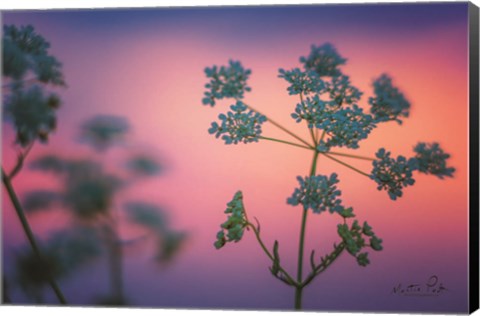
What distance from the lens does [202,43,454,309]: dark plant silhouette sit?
248 centimetres

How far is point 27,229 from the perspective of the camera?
9.03 ft

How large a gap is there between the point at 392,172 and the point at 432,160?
175mm

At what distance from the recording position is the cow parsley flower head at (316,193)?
2.46 meters

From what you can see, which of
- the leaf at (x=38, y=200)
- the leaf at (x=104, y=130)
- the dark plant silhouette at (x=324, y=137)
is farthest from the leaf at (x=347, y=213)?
the leaf at (x=38, y=200)

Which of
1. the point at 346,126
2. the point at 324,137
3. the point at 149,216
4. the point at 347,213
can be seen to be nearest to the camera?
the point at 346,126

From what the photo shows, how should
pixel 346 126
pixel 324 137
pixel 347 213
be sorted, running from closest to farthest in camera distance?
pixel 346 126
pixel 347 213
pixel 324 137

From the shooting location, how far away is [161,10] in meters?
2.81

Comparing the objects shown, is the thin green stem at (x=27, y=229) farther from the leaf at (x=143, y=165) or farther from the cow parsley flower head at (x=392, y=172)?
the cow parsley flower head at (x=392, y=172)

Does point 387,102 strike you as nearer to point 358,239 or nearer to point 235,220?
point 358,239

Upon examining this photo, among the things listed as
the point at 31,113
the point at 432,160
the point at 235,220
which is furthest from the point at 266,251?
the point at 31,113

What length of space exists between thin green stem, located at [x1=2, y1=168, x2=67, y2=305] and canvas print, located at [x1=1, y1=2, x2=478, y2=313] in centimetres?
1

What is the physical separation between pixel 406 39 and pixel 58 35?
4.47ft

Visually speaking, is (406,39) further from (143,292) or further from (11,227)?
(11,227)

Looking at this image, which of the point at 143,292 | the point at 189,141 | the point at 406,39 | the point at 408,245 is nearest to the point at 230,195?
the point at 189,141
